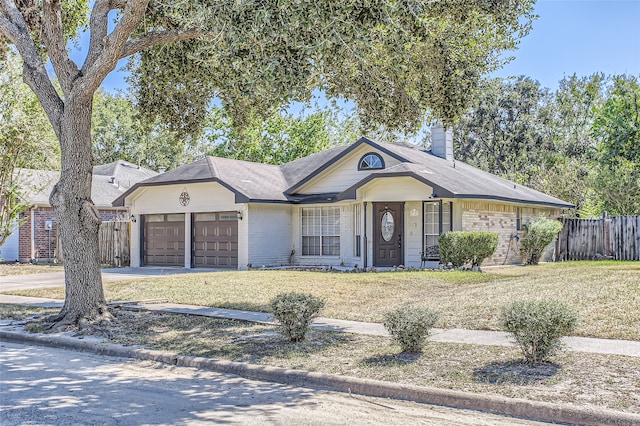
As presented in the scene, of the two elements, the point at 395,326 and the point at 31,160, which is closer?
the point at 395,326

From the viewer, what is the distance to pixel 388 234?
2275 cm

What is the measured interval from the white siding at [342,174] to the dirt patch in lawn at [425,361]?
1399 centimetres

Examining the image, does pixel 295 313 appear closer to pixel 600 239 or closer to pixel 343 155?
pixel 343 155

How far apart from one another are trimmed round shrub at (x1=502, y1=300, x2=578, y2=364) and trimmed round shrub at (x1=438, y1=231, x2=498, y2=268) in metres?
13.0

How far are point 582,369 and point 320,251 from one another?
17.7 metres

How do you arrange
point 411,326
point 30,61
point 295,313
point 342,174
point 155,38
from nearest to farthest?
point 411,326 → point 295,313 → point 30,61 → point 155,38 → point 342,174

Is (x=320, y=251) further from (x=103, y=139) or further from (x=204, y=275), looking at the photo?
(x=103, y=139)

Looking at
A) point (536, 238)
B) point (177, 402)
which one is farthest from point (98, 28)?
point (536, 238)

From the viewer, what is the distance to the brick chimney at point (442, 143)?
1082 inches

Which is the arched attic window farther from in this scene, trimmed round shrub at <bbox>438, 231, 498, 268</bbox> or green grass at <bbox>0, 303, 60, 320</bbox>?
green grass at <bbox>0, 303, 60, 320</bbox>

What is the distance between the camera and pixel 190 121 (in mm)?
14828

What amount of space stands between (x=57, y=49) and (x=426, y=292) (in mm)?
9341

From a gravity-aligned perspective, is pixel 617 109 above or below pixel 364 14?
above

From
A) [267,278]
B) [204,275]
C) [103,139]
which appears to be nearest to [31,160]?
[204,275]
